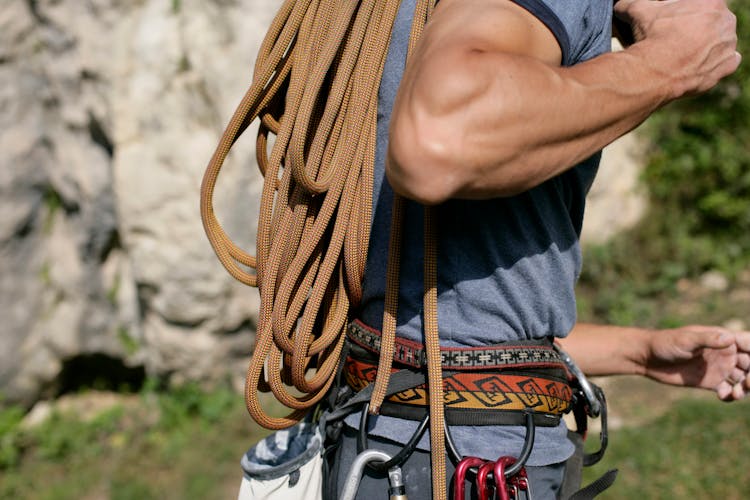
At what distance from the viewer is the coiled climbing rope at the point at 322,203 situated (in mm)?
1385

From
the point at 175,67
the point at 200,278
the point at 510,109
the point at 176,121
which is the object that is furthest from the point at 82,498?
the point at 510,109

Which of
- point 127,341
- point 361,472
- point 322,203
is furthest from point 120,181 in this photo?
point 361,472

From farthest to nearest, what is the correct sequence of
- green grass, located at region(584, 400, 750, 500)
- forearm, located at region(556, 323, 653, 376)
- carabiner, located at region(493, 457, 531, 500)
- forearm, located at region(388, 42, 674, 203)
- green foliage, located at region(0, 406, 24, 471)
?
green foliage, located at region(0, 406, 24, 471), green grass, located at region(584, 400, 750, 500), forearm, located at region(556, 323, 653, 376), carabiner, located at region(493, 457, 531, 500), forearm, located at region(388, 42, 674, 203)

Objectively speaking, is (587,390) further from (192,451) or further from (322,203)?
(192,451)

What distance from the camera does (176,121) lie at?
4457 mm

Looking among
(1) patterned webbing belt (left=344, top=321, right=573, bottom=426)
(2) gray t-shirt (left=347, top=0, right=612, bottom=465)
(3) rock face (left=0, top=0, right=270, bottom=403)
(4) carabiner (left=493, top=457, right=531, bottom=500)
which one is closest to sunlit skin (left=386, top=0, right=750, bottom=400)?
(2) gray t-shirt (left=347, top=0, right=612, bottom=465)

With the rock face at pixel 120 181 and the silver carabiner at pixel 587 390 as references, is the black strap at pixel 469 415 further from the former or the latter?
the rock face at pixel 120 181

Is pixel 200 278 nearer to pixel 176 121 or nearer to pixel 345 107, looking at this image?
pixel 176 121

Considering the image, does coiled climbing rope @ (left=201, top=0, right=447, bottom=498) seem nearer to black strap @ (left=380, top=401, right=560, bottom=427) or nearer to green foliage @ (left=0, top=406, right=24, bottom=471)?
black strap @ (left=380, top=401, right=560, bottom=427)

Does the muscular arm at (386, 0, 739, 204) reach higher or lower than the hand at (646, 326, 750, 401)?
higher

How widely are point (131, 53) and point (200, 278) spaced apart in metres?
1.37

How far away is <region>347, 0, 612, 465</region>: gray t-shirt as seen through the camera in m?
1.36

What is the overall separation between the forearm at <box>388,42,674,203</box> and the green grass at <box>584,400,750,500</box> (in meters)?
2.96

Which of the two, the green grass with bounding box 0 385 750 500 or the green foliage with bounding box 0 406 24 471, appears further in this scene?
the green foliage with bounding box 0 406 24 471
